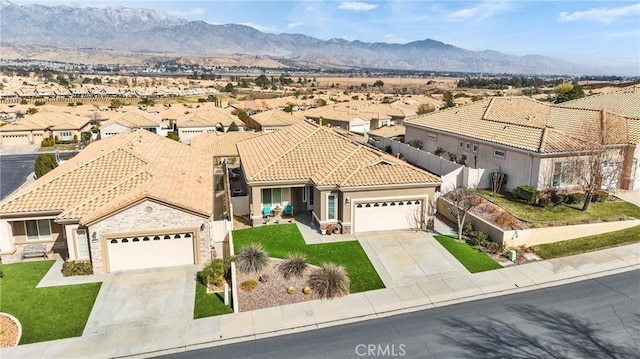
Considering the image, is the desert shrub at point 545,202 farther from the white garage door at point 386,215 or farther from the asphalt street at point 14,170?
the asphalt street at point 14,170

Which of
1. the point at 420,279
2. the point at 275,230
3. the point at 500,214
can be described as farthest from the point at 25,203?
the point at 500,214

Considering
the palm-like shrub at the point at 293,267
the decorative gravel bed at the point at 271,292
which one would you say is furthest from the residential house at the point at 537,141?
the decorative gravel bed at the point at 271,292

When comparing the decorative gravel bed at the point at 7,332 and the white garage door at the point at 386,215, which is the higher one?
the white garage door at the point at 386,215

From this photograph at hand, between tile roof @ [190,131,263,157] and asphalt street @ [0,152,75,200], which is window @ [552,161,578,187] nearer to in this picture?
tile roof @ [190,131,263,157]

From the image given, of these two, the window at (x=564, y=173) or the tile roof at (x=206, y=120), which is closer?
the window at (x=564, y=173)

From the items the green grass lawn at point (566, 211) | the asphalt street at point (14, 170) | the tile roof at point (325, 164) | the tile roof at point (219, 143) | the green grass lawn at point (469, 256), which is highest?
the tile roof at point (325, 164)

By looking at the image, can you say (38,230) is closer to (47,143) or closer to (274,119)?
(47,143)

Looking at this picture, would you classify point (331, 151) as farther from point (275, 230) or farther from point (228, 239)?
point (228, 239)
